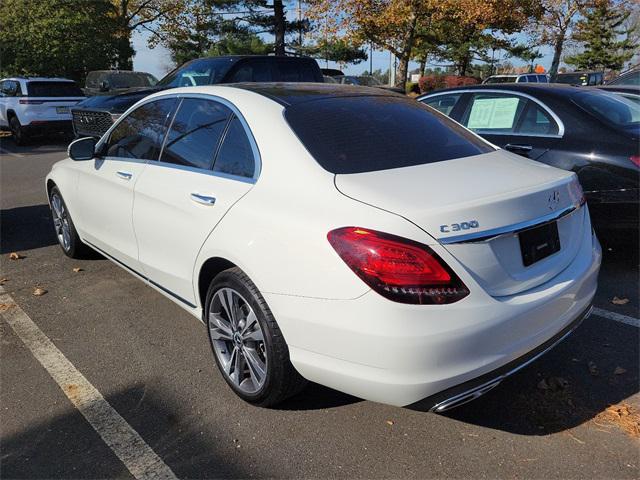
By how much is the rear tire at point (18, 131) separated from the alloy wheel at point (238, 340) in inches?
514

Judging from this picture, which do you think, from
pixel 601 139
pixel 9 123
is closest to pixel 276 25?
pixel 9 123

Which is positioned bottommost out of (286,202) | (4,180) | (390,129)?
(4,180)

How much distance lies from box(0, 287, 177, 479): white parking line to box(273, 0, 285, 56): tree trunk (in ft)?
94.6

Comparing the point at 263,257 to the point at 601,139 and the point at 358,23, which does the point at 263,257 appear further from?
the point at 358,23

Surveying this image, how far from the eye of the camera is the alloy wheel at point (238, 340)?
2756mm

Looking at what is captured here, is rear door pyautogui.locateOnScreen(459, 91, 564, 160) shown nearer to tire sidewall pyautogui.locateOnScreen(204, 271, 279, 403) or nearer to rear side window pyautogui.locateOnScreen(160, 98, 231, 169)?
rear side window pyautogui.locateOnScreen(160, 98, 231, 169)

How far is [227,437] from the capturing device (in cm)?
265

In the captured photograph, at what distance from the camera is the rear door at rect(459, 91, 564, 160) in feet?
15.9

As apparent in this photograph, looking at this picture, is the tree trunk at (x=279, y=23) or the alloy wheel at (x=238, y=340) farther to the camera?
the tree trunk at (x=279, y=23)

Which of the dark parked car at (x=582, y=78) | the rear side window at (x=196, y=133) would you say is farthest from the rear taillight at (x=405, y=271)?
Result: the dark parked car at (x=582, y=78)

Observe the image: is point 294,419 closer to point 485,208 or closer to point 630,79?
point 485,208

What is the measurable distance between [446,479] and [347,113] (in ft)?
6.30

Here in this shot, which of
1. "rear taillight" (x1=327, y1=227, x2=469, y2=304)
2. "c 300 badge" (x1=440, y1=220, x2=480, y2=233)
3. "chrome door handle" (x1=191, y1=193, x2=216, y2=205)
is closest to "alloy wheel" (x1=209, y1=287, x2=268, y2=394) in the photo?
"chrome door handle" (x1=191, y1=193, x2=216, y2=205)

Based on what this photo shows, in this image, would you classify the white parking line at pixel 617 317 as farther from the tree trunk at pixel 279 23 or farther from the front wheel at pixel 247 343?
the tree trunk at pixel 279 23
